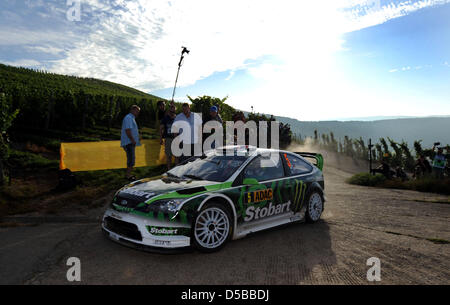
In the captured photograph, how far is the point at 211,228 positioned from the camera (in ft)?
14.3

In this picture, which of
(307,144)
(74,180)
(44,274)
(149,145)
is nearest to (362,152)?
(307,144)

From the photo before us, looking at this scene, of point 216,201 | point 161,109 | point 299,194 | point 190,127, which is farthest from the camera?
point 161,109

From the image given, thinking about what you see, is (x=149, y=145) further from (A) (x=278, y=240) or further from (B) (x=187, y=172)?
(A) (x=278, y=240)

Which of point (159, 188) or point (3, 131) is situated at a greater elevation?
point (3, 131)

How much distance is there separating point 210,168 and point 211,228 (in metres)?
1.26

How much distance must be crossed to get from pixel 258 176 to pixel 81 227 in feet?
10.9

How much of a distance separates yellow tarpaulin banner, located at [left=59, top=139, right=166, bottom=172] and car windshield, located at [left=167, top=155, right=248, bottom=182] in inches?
182

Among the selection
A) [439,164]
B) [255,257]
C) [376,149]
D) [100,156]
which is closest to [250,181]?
[255,257]

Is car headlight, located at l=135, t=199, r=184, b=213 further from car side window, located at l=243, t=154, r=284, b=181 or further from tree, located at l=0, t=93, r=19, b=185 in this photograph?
tree, located at l=0, t=93, r=19, b=185

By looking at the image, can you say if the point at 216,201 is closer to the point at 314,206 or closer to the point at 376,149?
the point at 314,206

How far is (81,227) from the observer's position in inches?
224

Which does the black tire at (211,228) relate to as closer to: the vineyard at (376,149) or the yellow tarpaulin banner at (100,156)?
the yellow tarpaulin banner at (100,156)

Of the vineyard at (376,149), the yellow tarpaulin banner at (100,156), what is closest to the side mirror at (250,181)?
the yellow tarpaulin banner at (100,156)

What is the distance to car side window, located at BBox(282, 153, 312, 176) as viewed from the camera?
5.93 m
